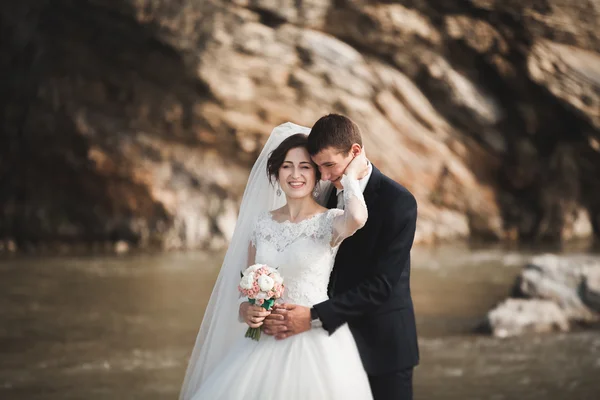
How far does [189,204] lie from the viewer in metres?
16.2

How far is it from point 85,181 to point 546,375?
39.6 ft

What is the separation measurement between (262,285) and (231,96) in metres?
13.4

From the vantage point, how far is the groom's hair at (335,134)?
3008 millimetres

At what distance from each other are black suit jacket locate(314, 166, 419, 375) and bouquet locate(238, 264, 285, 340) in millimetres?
189

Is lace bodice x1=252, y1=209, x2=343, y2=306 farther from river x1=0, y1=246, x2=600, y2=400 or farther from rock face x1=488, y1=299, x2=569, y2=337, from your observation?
rock face x1=488, y1=299, x2=569, y2=337

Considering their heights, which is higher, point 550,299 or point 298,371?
point 298,371

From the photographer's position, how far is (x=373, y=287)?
301 cm

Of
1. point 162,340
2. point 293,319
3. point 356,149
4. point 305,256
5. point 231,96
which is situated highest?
point 231,96

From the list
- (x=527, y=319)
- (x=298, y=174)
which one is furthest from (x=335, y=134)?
(x=527, y=319)

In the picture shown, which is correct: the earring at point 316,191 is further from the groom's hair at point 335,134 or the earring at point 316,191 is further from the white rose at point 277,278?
the white rose at point 277,278

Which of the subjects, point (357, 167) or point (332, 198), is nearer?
point (357, 167)

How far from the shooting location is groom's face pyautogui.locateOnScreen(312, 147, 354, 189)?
9.93 feet

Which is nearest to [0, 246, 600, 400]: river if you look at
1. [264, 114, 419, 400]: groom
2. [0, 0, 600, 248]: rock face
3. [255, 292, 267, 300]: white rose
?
[264, 114, 419, 400]: groom

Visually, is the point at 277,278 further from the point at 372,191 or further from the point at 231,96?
the point at 231,96
